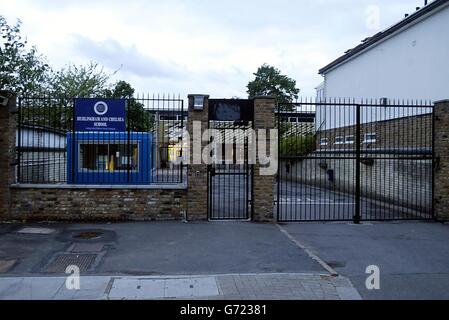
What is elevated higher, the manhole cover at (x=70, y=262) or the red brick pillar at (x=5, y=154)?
the red brick pillar at (x=5, y=154)

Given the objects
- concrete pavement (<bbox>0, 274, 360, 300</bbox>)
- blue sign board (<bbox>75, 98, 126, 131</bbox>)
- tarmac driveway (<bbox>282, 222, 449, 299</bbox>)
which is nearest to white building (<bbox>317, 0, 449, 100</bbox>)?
tarmac driveway (<bbox>282, 222, 449, 299</bbox>)

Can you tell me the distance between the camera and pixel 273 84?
177ft

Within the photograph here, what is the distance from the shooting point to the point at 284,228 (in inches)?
408

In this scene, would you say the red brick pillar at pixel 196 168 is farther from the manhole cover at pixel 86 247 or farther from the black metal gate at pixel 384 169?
the manhole cover at pixel 86 247

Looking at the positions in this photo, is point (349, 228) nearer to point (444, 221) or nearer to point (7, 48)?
point (444, 221)

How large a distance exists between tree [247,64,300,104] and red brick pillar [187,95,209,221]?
43.1 meters

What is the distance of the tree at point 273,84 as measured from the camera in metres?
53.5

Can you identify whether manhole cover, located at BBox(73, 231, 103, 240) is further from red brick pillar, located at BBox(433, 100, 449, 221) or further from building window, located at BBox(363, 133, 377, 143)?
building window, located at BBox(363, 133, 377, 143)

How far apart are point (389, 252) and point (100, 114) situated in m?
7.31

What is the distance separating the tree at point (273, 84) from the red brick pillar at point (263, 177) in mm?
42804

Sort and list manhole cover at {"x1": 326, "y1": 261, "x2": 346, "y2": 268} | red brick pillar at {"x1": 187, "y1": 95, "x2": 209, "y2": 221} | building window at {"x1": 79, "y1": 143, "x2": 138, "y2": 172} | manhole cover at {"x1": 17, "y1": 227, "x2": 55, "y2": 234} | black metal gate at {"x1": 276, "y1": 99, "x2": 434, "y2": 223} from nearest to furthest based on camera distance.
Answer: manhole cover at {"x1": 326, "y1": 261, "x2": 346, "y2": 268}
manhole cover at {"x1": 17, "y1": 227, "x2": 55, "y2": 234}
red brick pillar at {"x1": 187, "y1": 95, "x2": 209, "y2": 221}
black metal gate at {"x1": 276, "y1": 99, "x2": 434, "y2": 223}
building window at {"x1": 79, "y1": 143, "x2": 138, "y2": 172}

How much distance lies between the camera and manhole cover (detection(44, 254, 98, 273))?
6641 millimetres

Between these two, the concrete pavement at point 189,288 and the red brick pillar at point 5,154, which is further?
the red brick pillar at point 5,154

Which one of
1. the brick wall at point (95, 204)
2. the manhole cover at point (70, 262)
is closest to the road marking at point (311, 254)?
the brick wall at point (95, 204)
